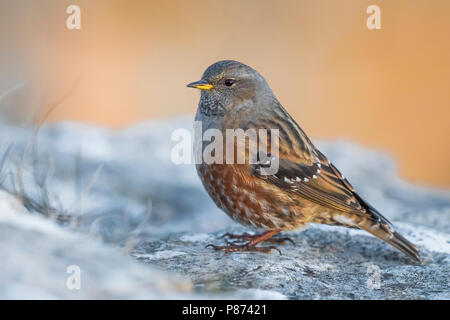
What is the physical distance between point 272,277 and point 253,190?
0.92 metres

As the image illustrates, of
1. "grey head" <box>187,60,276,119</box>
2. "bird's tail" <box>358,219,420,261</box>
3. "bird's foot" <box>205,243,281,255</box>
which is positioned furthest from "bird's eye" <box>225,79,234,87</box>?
"bird's tail" <box>358,219,420,261</box>

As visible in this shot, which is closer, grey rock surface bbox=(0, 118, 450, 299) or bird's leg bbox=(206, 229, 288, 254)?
grey rock surface bbox=(0, 118, 450, 299)

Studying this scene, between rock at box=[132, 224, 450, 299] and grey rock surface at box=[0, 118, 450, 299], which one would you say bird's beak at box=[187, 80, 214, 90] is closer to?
grey rock surface at box=[0, 118, 450, 299]

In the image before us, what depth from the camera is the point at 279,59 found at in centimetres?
1278

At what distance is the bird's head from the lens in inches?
203

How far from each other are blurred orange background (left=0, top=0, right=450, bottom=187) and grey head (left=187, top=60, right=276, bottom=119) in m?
5.98

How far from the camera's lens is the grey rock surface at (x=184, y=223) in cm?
376

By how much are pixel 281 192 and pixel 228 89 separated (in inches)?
43.9

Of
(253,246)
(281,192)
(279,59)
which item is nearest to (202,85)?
(281,192)

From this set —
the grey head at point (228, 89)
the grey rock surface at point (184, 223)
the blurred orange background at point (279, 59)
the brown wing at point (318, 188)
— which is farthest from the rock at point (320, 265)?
→ the blurred orange background at point (279, 59)

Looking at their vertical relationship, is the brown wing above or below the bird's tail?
above

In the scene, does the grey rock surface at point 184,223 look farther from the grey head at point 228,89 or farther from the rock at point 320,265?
the grey head at point 228,89

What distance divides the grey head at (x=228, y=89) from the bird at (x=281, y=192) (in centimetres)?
10

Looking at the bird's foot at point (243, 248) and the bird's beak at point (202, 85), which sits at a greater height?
the bird's beak at point (202, 85)
